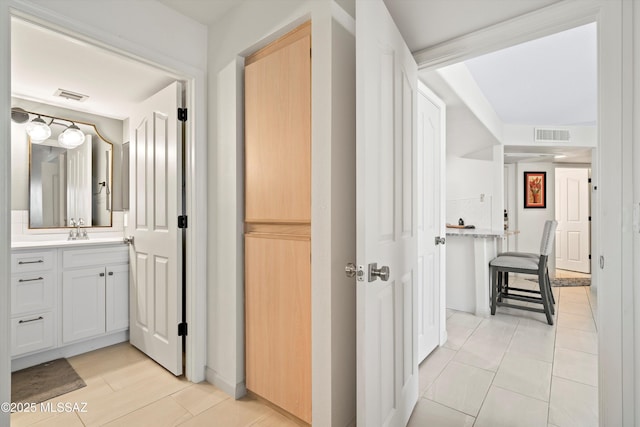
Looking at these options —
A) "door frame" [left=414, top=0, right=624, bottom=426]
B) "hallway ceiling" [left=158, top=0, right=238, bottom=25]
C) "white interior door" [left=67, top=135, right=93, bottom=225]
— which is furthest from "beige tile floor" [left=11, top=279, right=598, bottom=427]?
"hallway ceiling" [left=158, top=0, right=238, bottom=25]

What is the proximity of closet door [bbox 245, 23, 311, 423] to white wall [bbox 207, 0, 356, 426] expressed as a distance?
7 cm

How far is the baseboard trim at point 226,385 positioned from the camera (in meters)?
1.85

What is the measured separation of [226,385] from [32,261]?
1.75 meters

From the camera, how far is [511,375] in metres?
2.13

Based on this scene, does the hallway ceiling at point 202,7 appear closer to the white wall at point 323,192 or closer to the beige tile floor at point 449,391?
the white wall at point 323,192

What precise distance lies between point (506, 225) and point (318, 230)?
5.83 m

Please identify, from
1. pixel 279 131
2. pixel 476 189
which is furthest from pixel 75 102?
pixel 476 189

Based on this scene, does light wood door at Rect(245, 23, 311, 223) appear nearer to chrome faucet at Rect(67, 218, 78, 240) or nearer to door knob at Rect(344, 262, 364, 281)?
door knob at Rect(344, 262, 364, 281)

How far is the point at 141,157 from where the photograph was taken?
248 cm

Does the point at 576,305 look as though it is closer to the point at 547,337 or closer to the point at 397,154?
the point at 547,337

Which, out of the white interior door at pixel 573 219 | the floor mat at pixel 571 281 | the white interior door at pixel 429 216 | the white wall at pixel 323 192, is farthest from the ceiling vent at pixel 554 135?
the white wall at pixel 323 192

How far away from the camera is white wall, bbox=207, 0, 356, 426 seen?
139 centimetres

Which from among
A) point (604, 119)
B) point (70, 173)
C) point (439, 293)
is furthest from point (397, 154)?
point (70, 173)

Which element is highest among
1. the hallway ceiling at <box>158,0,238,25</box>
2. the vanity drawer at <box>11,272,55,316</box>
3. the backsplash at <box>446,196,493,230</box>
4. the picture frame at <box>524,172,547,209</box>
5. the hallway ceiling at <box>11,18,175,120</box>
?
the hallway ceiling at <box>158,0,238,25</box>
